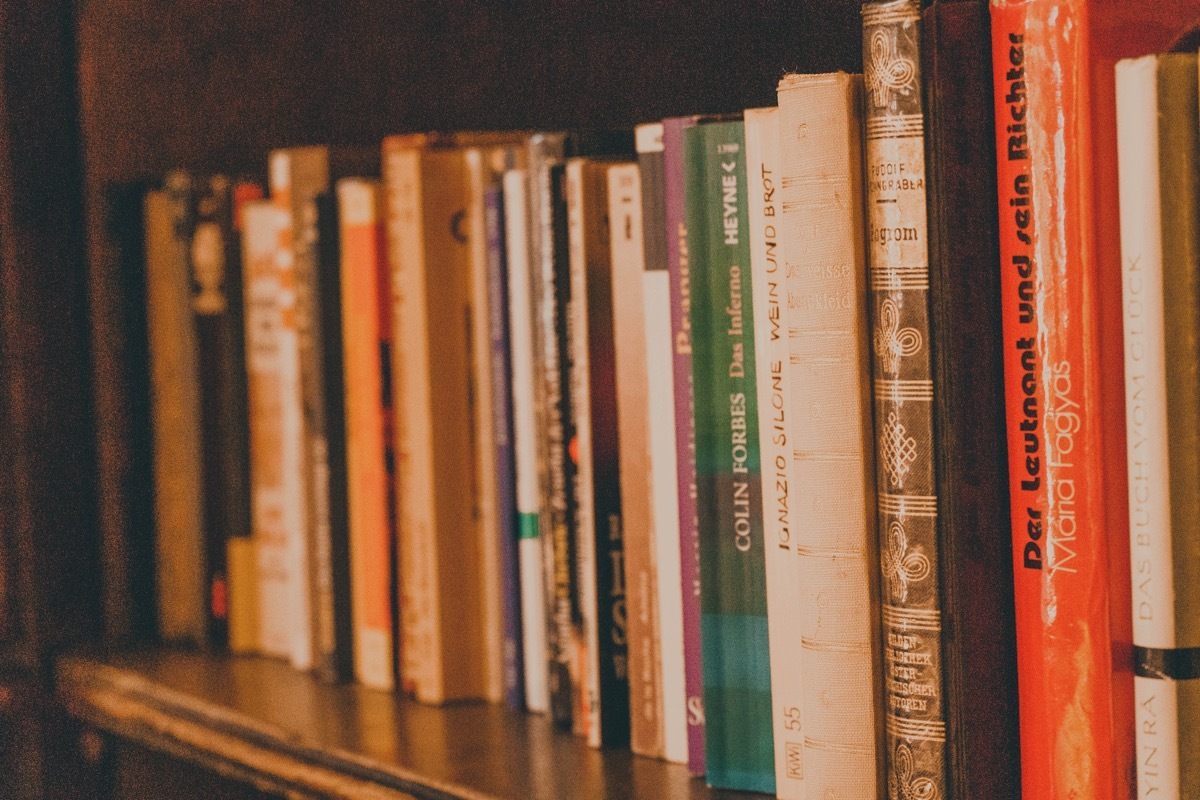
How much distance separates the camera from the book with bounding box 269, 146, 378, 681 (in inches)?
33.3

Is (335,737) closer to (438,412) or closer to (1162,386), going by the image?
(438,412)

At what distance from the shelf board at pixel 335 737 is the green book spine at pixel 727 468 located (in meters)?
0.03

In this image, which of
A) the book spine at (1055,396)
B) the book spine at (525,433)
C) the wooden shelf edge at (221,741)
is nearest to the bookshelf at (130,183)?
the wooden shelf edge at (221,741)

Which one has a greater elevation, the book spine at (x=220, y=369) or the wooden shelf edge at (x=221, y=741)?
the book spine at (x=220, y=369)

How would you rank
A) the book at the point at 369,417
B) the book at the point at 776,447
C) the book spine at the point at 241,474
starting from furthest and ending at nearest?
1. the book spine at the point at 241,474
2. the book at the point at 369,417
3. the book at the point at 776,447

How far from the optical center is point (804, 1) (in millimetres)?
730

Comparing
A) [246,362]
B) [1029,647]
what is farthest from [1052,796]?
[246,362]

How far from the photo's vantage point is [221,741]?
0.79 meters

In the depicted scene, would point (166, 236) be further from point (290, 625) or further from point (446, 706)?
point (446, 706)

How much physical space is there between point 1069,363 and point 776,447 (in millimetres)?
153

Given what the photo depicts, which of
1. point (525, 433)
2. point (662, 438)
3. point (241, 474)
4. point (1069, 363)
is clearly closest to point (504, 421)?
point (525, 433)

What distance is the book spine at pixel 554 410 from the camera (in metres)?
0.71

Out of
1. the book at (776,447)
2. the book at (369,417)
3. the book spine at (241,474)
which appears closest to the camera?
the book at (776,447)

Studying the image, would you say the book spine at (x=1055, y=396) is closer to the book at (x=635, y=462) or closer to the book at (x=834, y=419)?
the book at (x=834, y=419)
